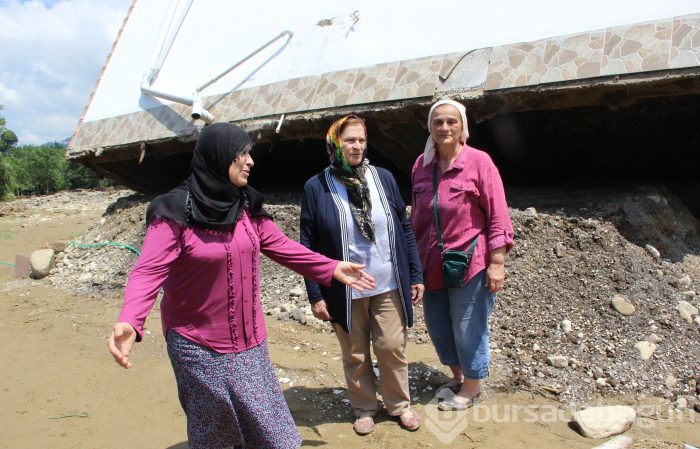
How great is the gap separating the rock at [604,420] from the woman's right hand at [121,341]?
2.43 meters

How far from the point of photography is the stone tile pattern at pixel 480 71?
436cm

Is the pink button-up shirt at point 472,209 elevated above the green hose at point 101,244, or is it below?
below

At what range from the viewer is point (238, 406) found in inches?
91.1

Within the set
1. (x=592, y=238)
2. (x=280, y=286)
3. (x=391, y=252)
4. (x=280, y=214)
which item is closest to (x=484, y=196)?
(x=391, y=252)

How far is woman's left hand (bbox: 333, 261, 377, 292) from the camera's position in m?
2.60

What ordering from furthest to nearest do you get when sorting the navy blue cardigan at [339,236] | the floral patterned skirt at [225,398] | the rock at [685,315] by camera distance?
the rock at [685,315], the navy blue cardigan at [339,236], the floral patterned skirt at [225,398]

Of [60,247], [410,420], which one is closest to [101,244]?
[60,247]

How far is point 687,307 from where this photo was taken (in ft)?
13.2

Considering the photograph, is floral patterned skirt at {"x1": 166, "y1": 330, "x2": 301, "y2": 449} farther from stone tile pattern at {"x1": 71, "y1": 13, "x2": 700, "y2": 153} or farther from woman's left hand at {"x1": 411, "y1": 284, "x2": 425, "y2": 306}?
stone tile pattern at {"x1": 71, "y1": 13, "x2": 700, "y2": 153}

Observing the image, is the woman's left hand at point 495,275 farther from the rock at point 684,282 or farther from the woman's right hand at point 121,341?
the rock at point 684,282

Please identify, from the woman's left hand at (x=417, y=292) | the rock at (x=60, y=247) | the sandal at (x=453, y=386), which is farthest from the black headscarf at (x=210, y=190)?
the rock at (x=60, y=247)

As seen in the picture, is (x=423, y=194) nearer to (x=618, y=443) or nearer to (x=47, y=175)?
(x=618, y=443)

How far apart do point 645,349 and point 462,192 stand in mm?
1778

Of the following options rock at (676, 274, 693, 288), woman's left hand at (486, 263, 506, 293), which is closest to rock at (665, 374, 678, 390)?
rock at (676, 274, 693, 288)
